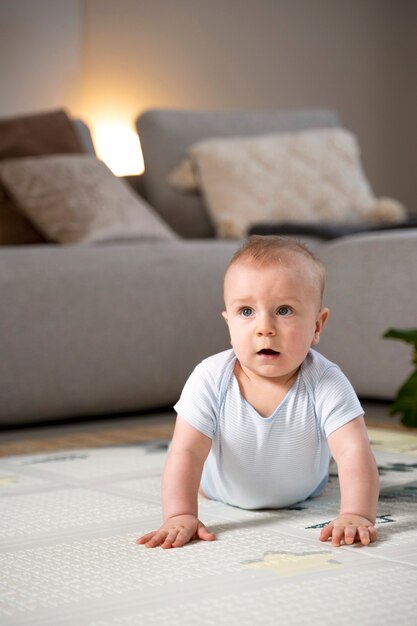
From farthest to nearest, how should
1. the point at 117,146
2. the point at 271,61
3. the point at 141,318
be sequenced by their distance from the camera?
1. the point at 271,61
2. the point at 117,146
3. the point at 141,318

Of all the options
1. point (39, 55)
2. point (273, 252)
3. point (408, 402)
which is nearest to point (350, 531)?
point (273, 252)

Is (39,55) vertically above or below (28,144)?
above

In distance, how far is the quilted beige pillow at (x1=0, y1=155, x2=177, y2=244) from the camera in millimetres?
3016

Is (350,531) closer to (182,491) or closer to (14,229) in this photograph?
(182,491)

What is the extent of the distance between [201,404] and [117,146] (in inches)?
133

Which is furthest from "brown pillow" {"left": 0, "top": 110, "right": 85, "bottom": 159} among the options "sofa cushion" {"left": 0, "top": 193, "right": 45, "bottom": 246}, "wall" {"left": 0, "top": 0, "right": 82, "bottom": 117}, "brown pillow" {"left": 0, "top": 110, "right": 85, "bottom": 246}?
"wall" {"left": 0, "top": 0, "right": 82, "bottom": 117}

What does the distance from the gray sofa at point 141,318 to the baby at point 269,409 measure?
42.7 inches

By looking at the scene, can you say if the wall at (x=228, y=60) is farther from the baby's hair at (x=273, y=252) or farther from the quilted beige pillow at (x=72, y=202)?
the baby's hair at (x=273, y=252)

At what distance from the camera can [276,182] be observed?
3.65 metres

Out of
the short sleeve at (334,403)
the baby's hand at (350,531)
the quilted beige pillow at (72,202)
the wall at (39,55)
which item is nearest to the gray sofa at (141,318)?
the quilted beige pillow at (72,202)

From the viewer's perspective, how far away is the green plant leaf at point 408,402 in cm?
245

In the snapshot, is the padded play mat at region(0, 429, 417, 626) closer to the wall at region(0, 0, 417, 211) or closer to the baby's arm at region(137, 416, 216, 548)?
the baby's arm at region(137, 416, 216, 548)

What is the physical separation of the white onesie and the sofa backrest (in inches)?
83.0

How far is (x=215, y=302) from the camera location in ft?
9.42
